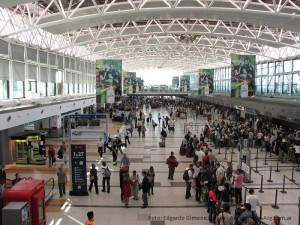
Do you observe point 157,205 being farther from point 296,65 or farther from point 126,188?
point 296,65

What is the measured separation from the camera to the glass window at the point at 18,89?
19.5m

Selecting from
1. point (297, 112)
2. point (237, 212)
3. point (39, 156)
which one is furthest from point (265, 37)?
point (237, 212)

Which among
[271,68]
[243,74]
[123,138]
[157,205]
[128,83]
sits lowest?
[157,205]

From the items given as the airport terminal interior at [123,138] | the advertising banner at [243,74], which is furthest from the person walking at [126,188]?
the advertising banner at [243,74]

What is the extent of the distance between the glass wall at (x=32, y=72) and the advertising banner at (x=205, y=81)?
1327 centimetres

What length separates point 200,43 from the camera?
40156 millimetres

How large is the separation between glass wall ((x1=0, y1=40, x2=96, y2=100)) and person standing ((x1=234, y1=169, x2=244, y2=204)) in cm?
1273

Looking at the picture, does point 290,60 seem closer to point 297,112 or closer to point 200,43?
point 200,43

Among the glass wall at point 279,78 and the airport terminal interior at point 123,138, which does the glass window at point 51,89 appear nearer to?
the airport terminal interior at point 123,138

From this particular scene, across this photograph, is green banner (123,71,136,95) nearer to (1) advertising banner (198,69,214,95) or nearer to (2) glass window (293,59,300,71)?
(1) advertising banner (198,69,214,95)

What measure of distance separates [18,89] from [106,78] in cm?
521

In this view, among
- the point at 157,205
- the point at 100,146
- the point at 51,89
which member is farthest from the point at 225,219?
the point at 51,89

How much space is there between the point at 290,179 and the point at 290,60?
23469 mm

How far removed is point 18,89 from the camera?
66.1 ft
